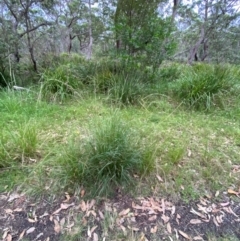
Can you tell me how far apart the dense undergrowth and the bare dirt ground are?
10cm

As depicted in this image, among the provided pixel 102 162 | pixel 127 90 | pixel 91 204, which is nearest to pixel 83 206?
pixel 91 204

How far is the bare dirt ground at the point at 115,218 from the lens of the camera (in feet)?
4.46

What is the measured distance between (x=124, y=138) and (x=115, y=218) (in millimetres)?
601

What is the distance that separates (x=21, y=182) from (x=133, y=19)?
3.63 meters

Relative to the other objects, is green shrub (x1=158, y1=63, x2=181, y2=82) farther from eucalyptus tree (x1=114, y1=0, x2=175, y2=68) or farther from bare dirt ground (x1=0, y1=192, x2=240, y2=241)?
bare dirt ground (x1=0, y1=192, x2=240, y2=241)

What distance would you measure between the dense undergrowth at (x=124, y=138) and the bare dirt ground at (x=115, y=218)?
0.33ft

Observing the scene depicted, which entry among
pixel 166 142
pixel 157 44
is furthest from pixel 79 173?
pixel 157 44

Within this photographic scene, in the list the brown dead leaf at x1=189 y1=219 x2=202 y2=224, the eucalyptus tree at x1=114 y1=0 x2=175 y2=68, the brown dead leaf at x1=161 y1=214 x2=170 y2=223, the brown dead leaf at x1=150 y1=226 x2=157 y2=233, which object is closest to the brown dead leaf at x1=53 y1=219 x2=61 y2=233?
the brown dead leaf at x1=150 y1=226 x2=157 y2=233

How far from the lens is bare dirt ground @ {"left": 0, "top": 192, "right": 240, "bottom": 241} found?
136 cm

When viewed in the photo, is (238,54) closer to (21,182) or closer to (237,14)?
(237,14)

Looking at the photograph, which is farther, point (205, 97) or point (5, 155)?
point (205, 97)

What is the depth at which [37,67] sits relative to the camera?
16.7 feet

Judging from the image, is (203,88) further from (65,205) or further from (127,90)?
(65,205)


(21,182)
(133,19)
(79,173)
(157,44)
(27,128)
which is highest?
(133,19)
